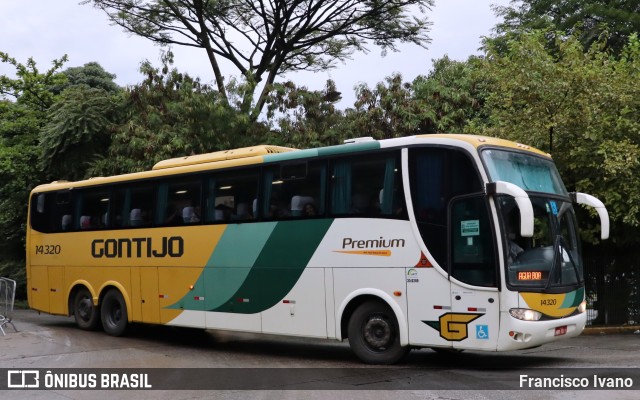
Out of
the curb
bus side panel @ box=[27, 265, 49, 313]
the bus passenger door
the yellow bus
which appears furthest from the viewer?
bus side panel @ box=[27, 265, 49, 313]

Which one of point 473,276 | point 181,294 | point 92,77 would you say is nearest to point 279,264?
point 181,294

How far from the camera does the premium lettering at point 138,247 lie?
14.4 metres

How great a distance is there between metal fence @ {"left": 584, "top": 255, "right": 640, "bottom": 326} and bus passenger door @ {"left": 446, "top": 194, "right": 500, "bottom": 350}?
808 cm

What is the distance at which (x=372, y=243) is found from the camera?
11.4m

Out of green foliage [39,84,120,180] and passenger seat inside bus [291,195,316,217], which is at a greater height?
green foliage [39,84,120,180]

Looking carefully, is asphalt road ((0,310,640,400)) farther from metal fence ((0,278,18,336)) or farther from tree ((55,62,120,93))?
tree ((55,62,120,93))

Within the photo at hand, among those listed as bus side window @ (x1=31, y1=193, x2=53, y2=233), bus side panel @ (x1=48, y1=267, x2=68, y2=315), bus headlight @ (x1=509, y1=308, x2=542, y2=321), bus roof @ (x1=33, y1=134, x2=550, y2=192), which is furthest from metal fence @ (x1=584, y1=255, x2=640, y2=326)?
bus side window @ (x1=31, y1=193, x2=53, y2=233)

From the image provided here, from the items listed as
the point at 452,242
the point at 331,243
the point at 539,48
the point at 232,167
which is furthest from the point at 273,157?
the point at 539,48

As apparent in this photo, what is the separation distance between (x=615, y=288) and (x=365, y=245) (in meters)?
8.66

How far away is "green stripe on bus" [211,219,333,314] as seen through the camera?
1220 cm

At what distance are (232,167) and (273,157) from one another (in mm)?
1008

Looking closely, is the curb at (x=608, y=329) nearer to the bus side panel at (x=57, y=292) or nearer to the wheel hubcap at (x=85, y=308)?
the wheel hubcap at (x=85, y=308)

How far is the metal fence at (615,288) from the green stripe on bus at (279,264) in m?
8.30

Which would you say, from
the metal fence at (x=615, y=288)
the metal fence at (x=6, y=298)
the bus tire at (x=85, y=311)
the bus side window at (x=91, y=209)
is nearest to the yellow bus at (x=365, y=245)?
the bus side window at (x=91, y=209)
